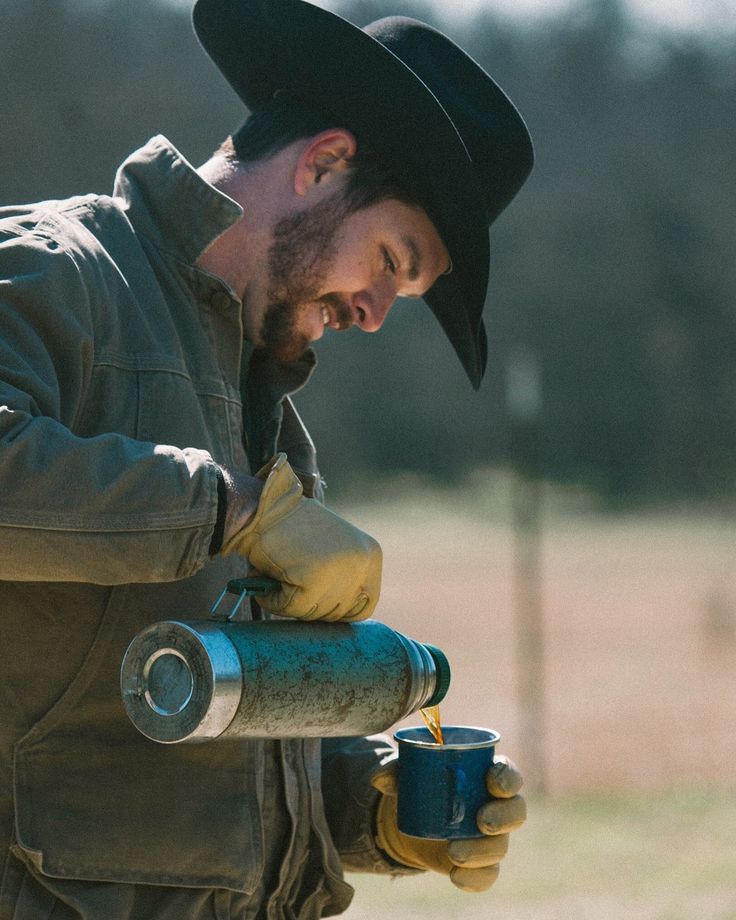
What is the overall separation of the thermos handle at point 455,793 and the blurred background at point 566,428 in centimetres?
298

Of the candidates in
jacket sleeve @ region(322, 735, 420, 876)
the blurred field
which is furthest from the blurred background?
jacket sleeve @ region(322, 735, 420, 876)

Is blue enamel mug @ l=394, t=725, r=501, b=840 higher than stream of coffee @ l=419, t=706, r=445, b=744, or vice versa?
stream of coffee @ l=419, t=706, r=445, b=744

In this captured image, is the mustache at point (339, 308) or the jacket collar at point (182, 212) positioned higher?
the jacket collar at point (182, 212)

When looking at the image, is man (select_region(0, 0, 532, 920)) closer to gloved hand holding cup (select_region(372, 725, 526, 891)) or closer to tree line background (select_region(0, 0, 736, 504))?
gloved hand holding cup (select_region(372, 725, 526, 891))

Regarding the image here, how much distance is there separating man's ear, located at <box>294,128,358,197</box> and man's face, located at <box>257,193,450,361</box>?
43 mm

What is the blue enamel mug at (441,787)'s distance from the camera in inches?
104

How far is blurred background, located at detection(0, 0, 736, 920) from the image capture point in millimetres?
7371

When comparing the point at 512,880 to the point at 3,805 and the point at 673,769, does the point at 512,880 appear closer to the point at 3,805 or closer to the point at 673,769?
the point at 673,769

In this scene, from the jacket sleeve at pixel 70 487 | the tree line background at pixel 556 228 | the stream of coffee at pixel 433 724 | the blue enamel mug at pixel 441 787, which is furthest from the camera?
the tree line background at pixel 556 228

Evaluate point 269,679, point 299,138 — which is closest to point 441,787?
Answer: point 269,679

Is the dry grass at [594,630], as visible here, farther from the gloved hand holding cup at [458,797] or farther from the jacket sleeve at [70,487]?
the jacket sleeve at [70,487]

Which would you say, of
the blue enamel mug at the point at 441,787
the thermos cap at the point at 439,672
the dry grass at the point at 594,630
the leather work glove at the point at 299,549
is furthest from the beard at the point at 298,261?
the dry grass at the point at 594,630

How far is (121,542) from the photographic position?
81.4 inches

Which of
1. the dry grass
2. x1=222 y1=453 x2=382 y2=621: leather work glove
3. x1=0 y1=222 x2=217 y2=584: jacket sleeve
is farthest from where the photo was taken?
the dry grass
